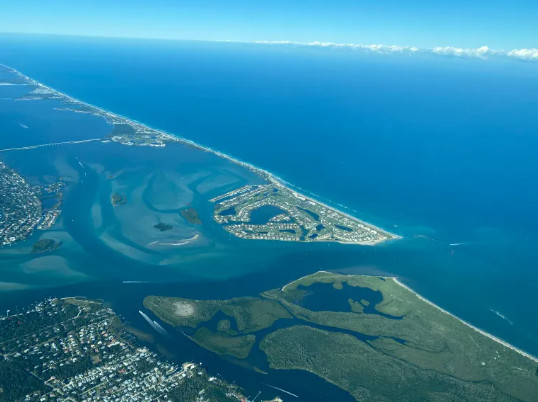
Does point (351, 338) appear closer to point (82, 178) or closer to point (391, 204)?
point (391, 204)

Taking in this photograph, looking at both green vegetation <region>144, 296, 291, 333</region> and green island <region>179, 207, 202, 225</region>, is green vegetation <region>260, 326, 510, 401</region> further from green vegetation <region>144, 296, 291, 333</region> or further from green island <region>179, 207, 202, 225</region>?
green island <region>179, 207, 202, 225</region>

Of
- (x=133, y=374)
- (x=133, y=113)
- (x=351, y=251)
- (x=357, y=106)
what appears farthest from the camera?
(x=357, y=106)

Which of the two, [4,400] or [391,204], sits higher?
[391,204]

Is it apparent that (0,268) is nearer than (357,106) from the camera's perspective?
Yes

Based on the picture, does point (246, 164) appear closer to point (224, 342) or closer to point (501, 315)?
point (224, 342)

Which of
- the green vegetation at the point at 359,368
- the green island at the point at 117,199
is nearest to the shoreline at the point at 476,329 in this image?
the green vegetation at the point at 359,368

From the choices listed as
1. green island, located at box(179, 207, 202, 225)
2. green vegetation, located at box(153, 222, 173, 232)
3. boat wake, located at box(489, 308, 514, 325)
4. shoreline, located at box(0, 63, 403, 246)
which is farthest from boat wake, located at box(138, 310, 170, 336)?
boat wake, located at box(489, 308, 514, 325)

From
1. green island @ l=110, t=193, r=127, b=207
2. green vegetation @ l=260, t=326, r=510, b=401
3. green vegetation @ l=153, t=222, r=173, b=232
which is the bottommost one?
green vegetation @ l=260, t=326, r=510, b=401

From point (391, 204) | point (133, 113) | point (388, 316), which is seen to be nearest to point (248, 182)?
point (391, 204)
